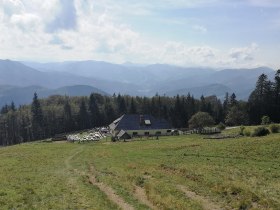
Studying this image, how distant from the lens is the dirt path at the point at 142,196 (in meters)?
22.1

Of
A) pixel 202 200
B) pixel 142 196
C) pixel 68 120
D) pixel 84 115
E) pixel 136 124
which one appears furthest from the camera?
pixel 84 115

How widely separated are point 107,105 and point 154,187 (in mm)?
151524

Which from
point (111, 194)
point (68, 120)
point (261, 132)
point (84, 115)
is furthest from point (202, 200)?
point (68, 120)

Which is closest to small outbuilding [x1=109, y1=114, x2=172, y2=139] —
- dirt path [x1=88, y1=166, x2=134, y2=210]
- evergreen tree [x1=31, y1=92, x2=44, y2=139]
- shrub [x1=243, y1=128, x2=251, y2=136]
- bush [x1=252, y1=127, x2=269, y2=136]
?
shrub [x1=243, y1=128, x2=251, y2=136]

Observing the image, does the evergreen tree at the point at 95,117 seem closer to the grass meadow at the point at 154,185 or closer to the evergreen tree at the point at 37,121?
the evergreen tree at the point at 37,121

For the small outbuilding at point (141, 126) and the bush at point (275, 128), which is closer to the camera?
the bush at point (275, 128)

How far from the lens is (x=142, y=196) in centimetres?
2431

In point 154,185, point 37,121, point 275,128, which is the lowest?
point 154,185

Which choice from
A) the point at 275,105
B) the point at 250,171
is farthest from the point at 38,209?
the point at 275,105

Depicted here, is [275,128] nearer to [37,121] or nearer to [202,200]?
[202,200]

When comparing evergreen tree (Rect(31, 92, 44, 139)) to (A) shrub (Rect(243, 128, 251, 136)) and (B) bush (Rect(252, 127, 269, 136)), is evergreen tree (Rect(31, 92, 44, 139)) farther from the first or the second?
(B) bush (Rect(252, 127, 269, 136))

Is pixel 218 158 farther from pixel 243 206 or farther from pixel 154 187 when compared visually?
pixel 243 206

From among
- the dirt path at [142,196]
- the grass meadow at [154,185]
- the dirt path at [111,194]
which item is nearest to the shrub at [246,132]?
the grass meadow at [154,185]

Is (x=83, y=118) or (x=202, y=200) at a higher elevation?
(x=83, y=118)
